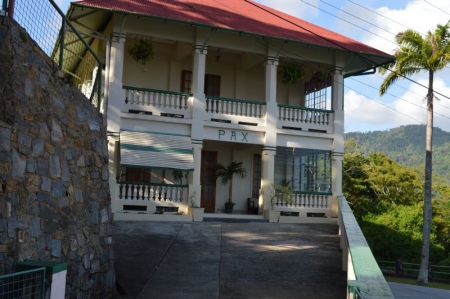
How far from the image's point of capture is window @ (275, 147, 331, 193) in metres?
20.9

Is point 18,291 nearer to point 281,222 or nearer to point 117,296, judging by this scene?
point 117,296

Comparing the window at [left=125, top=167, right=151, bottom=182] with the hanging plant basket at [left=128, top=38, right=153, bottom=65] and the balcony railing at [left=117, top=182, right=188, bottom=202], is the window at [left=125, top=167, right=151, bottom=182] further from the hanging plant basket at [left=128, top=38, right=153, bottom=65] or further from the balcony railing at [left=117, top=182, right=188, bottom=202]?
the hanging plant basket at [left=128, top=38, right=153, bottom=65]

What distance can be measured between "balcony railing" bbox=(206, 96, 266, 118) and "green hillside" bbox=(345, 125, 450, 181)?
102 metres

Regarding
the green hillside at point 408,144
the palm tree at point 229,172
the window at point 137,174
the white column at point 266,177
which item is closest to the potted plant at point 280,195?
the white column at point 266,177

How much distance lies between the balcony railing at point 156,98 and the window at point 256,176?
463cm

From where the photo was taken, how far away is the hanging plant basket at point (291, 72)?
19.6 metres

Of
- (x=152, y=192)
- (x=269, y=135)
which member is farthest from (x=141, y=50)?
(x=269, y=135)

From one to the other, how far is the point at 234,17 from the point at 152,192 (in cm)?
741

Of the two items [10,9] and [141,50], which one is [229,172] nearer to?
[141,50]

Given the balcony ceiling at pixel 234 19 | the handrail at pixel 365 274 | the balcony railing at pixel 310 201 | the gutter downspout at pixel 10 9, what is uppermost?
the balcony ceiling at pixel 234 19

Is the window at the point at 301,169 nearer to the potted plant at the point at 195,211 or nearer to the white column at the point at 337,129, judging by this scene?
the white column at the point at 337,129

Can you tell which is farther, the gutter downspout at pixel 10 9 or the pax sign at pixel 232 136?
the pax sign at pixel 232 136

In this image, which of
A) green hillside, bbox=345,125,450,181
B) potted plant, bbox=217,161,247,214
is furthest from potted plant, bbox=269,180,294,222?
green hillside, bbox=345,125,450,181

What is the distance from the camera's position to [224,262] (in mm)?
11141
